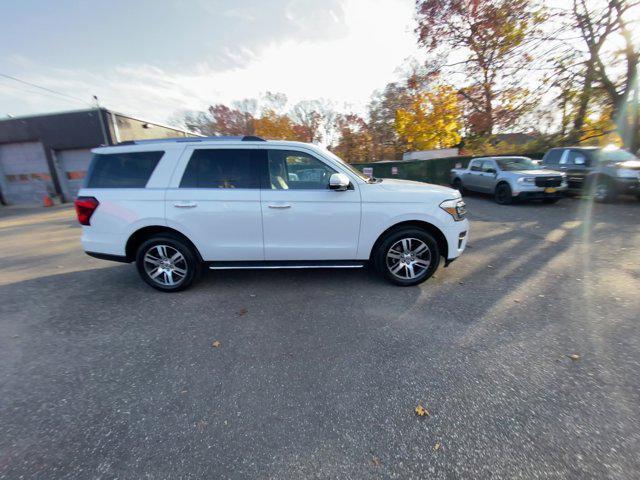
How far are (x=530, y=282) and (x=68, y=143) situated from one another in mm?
23042

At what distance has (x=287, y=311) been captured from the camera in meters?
3.54

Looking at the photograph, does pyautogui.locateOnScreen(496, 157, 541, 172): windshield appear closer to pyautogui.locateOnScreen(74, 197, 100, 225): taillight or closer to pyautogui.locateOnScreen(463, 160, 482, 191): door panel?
pyautogui.locateOnScreen(463, 160, 482, 191): door panel

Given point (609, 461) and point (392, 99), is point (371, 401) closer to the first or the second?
point (609, 461)

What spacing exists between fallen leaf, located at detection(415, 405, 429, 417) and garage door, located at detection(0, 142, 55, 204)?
2347 cm

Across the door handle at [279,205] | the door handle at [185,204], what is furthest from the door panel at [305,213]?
the door handle at [185,204]

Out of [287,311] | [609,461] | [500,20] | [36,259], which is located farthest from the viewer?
[500,20]

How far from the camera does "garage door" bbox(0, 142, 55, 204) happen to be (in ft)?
57.5

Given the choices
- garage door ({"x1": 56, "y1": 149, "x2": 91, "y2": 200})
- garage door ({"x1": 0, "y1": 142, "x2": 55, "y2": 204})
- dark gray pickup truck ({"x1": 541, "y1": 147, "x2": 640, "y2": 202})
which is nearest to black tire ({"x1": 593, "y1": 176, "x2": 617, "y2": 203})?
dark gray pickup truck ({"x1": 541, "y1": 147, "x2": 640, "y2": 202})

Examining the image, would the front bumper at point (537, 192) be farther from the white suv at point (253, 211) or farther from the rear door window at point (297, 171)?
the rear door window at point (297, 171)

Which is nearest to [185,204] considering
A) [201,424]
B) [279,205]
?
[279,205]

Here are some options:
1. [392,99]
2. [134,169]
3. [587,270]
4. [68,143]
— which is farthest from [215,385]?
[392,99]

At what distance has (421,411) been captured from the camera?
210 cm

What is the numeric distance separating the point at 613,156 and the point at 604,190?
1283 millimetres

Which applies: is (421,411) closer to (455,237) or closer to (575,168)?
(455,237)
